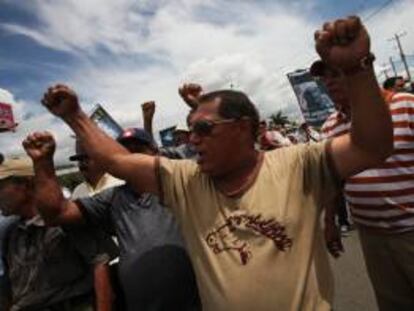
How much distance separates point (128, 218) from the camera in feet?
11.6

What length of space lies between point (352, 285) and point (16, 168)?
3897 millimetres

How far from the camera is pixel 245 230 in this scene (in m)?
2.61

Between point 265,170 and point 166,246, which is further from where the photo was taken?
point 166,246

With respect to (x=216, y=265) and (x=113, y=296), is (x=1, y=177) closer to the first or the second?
(x=113, y=296)

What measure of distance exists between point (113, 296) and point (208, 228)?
1.18 meters

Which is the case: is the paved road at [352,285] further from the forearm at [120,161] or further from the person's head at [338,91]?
the forearm at [120,161]

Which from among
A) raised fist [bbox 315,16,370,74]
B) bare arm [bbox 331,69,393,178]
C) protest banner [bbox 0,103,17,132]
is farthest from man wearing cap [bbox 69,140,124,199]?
protest banner [bbox 0,103,17,132]

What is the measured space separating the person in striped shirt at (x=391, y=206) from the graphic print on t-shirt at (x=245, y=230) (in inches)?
46.6

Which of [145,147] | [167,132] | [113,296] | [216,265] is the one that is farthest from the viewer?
[167,132]

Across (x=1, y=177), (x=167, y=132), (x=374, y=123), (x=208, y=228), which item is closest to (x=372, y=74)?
(x=374, y=123)

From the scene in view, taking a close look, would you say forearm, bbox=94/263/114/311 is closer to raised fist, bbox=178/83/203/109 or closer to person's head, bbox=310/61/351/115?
raised fist, bbox=178/83/203/109

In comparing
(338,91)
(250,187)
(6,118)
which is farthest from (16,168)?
(6,118)

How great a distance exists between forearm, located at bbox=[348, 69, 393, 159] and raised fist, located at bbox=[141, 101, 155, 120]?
121 inches

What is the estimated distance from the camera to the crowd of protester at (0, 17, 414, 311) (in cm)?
258
